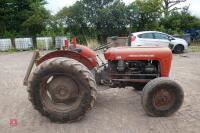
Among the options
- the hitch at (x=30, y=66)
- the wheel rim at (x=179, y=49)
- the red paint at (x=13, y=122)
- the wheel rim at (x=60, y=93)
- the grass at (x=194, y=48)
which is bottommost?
the red paint at (x=13, y=122)

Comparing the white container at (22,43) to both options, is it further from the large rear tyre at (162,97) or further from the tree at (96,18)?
the large rear tyre at (162,97)

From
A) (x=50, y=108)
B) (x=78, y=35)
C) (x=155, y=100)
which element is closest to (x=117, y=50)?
(x=155, y=100)

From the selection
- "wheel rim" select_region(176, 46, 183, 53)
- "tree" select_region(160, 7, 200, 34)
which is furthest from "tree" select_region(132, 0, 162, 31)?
"wheel rim" select_region(176, 46, 183, 53)

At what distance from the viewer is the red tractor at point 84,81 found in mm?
6102

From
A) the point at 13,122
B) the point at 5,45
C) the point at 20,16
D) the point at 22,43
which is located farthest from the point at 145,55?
the point at 20,16

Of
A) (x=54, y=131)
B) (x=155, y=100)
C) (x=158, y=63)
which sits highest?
(x=158, y=63)

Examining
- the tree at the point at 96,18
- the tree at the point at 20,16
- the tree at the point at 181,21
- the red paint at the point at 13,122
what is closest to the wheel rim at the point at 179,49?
the tree at the point at 96,18

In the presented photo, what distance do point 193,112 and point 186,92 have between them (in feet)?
6.29

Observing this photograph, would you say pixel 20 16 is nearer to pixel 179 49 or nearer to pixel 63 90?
pixel 179 49

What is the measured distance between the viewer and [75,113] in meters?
6.11

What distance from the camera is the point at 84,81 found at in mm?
6051

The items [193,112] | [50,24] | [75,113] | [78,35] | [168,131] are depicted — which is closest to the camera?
[168,131]

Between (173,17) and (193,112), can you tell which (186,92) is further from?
(173,17)

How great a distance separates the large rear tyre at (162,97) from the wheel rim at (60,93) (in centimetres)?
125
